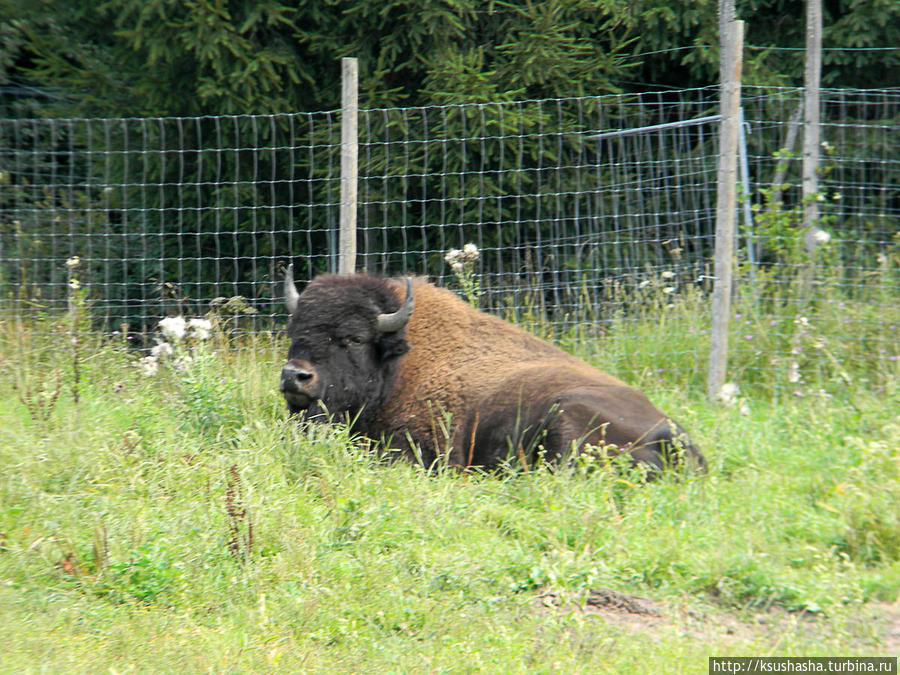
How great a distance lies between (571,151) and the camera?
37.1 ft

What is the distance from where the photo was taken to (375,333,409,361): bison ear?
265 inches

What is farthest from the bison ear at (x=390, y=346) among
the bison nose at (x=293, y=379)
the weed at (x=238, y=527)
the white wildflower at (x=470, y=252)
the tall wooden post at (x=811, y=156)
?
the tall wooden post at (x=811, y=156)

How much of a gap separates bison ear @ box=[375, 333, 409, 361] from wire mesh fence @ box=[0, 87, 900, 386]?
145 cm

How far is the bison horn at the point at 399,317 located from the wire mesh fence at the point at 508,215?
4.75ft

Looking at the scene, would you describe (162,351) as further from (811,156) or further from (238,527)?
(811,156)

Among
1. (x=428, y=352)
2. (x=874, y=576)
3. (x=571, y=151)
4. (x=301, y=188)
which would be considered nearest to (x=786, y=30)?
(x=571, y=151)

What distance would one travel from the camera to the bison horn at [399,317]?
21.7 feet

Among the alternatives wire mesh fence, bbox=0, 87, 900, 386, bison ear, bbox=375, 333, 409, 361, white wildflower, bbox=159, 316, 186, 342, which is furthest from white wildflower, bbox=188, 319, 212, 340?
Answer: bison ear, bbox=375, 333, 409, 361

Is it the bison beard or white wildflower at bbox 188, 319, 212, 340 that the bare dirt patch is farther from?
white wildflower at bbox 188, 319, 212, 340

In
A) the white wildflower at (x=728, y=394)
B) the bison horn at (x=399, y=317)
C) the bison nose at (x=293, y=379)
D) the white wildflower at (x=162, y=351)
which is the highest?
the bison horn at (x=399, y=317)

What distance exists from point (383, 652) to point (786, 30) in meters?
10.9

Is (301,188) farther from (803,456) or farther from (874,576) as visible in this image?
(874,576)

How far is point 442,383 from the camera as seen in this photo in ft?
21.8

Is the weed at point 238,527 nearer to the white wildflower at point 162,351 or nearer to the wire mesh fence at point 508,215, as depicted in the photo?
the white wildflower at point 162,351
